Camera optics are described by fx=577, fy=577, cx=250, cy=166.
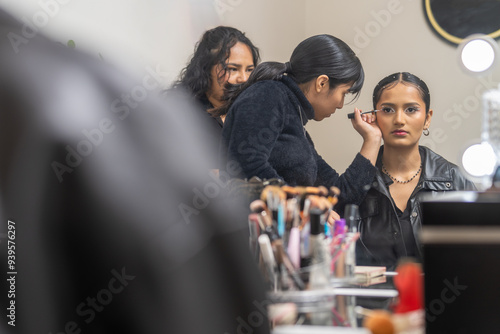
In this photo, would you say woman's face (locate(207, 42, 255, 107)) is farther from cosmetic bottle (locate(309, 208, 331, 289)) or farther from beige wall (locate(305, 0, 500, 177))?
cosmetic bottle (locate(309, 208, 331, 289))

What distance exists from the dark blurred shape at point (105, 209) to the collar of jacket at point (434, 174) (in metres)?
1.69

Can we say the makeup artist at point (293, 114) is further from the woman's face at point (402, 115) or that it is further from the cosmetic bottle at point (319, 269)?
the cosmetic bottle at point (319, 269)

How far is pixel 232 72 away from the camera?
2.06 meters

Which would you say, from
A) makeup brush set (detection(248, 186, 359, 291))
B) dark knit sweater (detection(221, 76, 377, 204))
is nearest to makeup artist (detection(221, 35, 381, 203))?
dark knit sweater (detection(221, 76, 377, 204))

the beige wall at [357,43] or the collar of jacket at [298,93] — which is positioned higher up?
the beige wall at [357,43]

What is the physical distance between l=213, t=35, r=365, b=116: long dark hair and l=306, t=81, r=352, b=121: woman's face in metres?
0.02

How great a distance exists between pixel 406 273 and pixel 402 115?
1.40 m

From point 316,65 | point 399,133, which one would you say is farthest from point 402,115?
point 316,65

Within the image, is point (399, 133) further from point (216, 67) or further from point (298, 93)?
point (216, 67)

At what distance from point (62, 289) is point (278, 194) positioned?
56 cm

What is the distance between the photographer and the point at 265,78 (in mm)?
1667

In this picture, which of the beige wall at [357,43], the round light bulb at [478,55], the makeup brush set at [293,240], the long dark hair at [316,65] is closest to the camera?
the makeup brush set at [293,240]

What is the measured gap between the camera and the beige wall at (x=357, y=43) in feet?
7.65

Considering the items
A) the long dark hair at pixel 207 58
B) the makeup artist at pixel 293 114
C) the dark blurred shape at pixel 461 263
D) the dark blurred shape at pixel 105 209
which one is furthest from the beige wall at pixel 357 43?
the dark blurred shape at pixel 105 209
